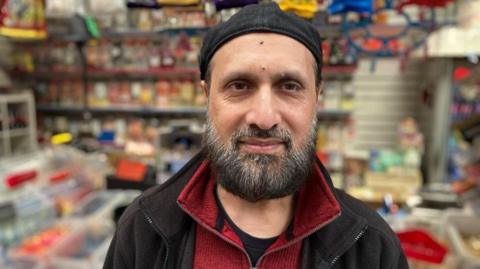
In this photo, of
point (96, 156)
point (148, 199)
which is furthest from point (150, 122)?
point (148, 199)

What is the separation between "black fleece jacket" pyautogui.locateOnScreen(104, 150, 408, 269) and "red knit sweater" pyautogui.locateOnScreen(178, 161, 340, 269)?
32 mm

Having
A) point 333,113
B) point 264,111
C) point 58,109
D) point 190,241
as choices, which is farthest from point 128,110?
point 264,111

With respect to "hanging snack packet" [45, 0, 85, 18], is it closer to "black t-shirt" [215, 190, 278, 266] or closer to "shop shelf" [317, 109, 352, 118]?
"black t-shirt" [215, 190, 278, 266]

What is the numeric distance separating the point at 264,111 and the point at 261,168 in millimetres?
169

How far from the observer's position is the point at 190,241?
102cm

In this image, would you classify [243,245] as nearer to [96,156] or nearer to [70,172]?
[70,172]

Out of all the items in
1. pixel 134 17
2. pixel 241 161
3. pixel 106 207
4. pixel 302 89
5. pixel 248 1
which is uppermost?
pixel 134 17

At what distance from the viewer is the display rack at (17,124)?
14.8ft

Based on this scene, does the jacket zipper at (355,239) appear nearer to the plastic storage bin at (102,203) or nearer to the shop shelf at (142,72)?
the plastic storage bin at (102,203)

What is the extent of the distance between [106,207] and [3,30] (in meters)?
1.59

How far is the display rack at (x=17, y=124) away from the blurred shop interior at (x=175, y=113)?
0.7 inches

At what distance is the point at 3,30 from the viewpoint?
103 inches

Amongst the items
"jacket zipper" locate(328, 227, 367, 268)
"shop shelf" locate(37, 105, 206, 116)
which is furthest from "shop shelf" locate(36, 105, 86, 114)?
"jacket zipper" locate(328, 227, 367, 268)

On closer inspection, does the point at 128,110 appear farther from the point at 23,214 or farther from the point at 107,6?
the point at 107,6
